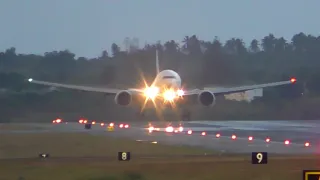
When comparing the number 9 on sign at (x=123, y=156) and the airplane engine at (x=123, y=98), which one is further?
the airplane engine at (x=123, y=98)

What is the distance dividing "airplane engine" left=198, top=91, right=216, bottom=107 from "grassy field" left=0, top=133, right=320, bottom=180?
105ft

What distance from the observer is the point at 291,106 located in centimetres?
6588

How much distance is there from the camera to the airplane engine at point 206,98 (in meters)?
60.6

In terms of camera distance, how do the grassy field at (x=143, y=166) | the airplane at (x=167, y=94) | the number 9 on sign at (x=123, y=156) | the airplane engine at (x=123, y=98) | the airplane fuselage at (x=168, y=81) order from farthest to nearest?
the airplane fuselage at (x=168, y=81) → the airplane engine at (x=123, y=98) → the airplane at (x=167, y=94) → the number 9 on sign at (x=123, y=156) → the grassy field at (x=143, y=166)

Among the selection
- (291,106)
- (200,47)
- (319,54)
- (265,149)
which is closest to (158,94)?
(291,106)

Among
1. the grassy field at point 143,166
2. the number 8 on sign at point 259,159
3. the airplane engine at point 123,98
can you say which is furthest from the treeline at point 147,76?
the number 8 on sign at point 259,159

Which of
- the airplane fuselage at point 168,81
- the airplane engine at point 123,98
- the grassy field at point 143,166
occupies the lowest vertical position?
the grassy field at point 143,166

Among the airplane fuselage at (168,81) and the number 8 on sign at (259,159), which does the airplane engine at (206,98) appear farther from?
the number 8 on sign at (259,159)

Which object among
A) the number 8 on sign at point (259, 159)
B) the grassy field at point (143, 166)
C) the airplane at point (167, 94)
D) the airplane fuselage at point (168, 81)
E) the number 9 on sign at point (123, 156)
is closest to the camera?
the grassy field at point (143, 166)

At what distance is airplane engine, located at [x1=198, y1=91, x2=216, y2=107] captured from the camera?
6060 centimetres

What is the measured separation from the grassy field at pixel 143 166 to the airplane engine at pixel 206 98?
3208 centimetres

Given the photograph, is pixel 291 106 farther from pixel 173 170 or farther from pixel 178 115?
pixel 173 170

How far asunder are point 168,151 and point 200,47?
88026mm

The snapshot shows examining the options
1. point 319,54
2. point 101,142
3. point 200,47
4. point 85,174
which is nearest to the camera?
point 85,174
